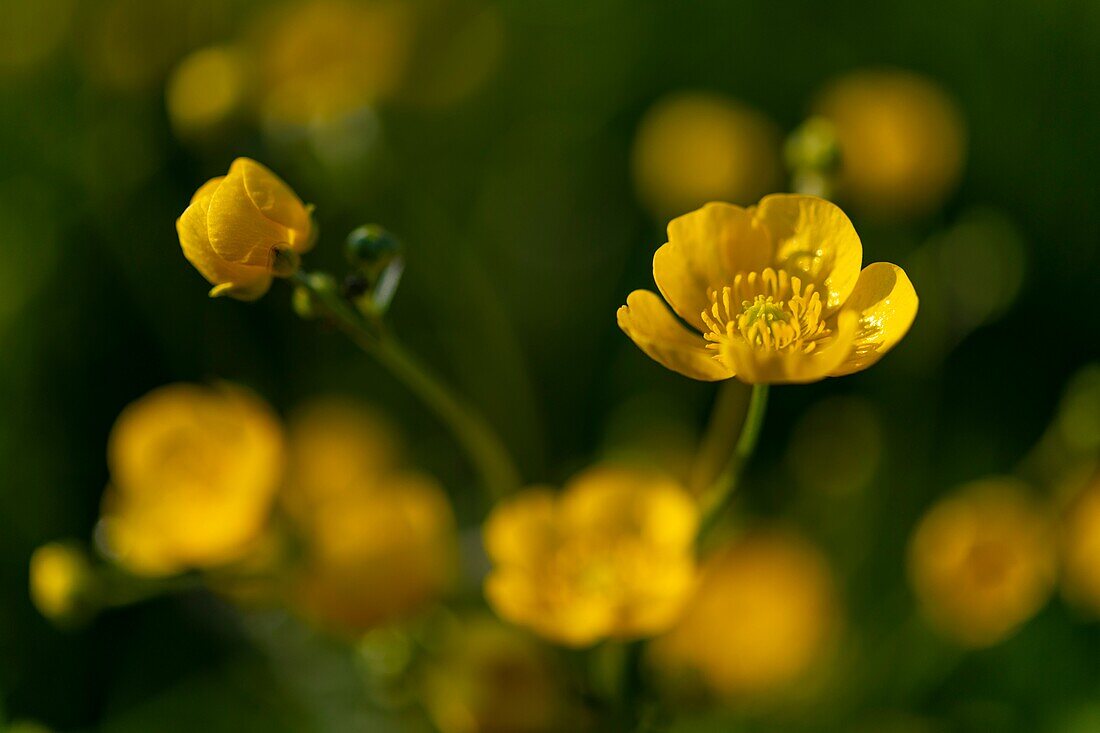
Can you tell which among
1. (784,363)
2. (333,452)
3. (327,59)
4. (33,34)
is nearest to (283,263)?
(784,363)

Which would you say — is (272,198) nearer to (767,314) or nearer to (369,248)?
(369,248)

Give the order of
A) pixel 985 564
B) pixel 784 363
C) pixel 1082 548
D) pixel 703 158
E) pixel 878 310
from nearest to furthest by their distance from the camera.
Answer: pixel 784 363
pixel 878 310
pixel 985 564
pixel 1082 548
pixel 703 158

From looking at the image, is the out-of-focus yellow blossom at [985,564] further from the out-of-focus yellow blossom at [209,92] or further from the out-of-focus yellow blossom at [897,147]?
the out-of-focus yellow blossom at [209,92]

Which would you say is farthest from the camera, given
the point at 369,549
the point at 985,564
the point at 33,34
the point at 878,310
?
the point at 33,34

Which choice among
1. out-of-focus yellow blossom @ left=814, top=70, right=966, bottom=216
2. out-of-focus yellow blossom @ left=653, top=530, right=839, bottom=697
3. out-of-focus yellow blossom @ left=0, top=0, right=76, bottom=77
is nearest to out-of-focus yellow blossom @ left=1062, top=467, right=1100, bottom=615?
out-of-focus yellow blossom @ left=653, top=530, right=839, bottom=697

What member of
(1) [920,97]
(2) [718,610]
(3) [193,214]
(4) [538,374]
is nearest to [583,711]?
(2) [718,610]

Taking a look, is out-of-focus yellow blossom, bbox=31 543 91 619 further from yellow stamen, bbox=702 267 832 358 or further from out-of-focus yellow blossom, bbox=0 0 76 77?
out-of-focus yellow blossom, bbox=0 0 76 77

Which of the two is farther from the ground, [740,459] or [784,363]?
[784,363]
